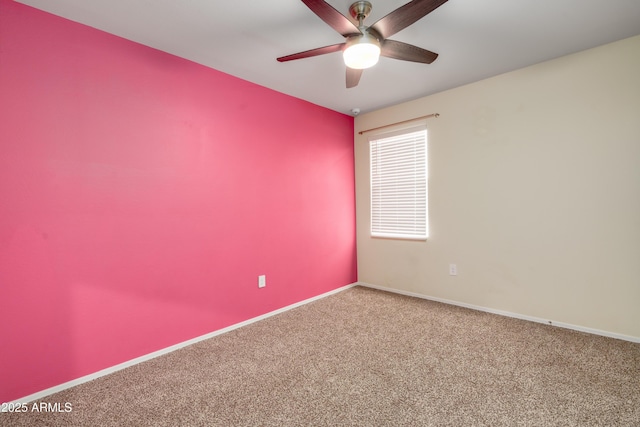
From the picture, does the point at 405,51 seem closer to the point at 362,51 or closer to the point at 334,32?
the point at 362,51

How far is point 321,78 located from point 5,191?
8.15 feet

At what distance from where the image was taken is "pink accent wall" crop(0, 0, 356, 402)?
178cm

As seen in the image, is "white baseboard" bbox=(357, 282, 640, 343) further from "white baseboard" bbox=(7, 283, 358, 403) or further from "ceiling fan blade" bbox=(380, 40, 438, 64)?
"ceiling fan blade" bbox=(380, 40, 438, 64)

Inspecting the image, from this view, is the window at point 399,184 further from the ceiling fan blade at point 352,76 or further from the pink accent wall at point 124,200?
the ceiling fan blade at point 352,76

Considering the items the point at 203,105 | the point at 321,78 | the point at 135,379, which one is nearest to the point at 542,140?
the point at 321,78

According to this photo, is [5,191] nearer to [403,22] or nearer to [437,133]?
[403,22]

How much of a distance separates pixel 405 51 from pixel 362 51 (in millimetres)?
357

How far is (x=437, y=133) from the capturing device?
11.0 ft

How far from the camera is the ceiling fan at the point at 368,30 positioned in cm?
149

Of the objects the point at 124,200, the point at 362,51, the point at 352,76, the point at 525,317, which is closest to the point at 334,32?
the point at 352,76

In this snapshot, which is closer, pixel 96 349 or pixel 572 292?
pixel 96 349

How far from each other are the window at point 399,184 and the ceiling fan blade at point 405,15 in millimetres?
1919

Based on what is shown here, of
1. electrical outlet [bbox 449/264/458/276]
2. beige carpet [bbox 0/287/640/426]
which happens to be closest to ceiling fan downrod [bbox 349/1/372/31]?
beige carpet [bbox 0/287/640/426]

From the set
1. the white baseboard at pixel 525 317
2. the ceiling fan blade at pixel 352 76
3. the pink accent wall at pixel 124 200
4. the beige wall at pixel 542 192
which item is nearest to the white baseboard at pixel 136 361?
the pink accent wall at pixel 124 200
